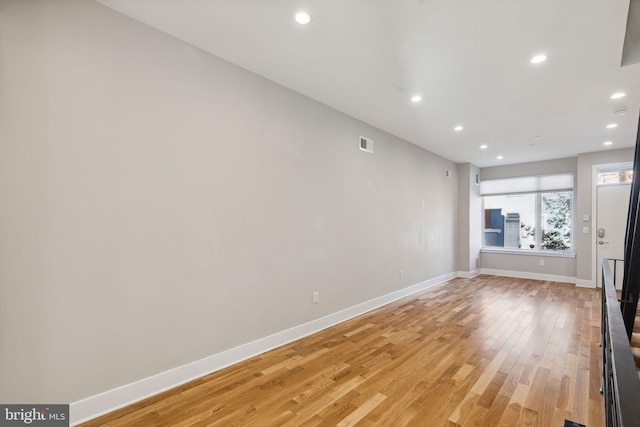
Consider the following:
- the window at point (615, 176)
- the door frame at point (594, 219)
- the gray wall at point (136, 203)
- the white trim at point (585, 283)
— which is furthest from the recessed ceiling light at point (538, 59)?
the white trim at point (585, 283)

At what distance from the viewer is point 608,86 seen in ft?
10.3

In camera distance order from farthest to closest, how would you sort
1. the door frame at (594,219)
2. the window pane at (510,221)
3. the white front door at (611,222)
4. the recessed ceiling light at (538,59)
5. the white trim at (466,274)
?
the window pane at (510,221) < the white trim at (466,274) < the door frame at (594,219) < the white front door at (611,222) < the recessed ceiling light at (538,59)

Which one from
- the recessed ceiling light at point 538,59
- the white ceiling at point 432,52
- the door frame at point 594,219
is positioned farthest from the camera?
the door frame at point 594,219

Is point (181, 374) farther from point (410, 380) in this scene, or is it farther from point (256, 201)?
point (410, 380)

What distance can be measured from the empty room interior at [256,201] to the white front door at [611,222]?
2.59m

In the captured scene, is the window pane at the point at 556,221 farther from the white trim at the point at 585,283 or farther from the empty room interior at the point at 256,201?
the empty room interior at the point at 256,201

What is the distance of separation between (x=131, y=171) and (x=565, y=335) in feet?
15.6

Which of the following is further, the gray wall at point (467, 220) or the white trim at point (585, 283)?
the gray wall at point (467, 220)

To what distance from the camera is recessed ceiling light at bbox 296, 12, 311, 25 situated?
209 cm

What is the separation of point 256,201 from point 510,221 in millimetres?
7112

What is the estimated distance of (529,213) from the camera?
7121 mm

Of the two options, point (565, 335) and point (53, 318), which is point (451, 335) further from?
point (53, 318)

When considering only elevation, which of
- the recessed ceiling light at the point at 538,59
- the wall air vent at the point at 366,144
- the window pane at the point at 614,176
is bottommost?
the window pane at the point at 614,176

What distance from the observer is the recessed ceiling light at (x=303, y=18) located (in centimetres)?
209
